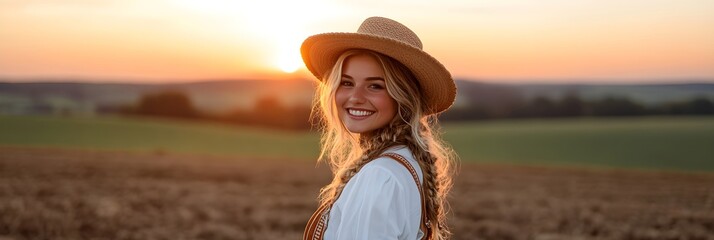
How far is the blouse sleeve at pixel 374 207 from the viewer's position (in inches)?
87.6

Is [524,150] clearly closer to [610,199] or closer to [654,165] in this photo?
[654,165]

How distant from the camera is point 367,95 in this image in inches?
103

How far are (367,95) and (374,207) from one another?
1.62ft

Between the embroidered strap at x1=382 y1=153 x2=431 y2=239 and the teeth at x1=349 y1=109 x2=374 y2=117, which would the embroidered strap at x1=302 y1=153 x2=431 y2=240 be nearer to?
the embroidered strap at x1=382 y1=153 x2=431 y2=239

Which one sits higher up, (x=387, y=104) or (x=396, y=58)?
(x=396, y=58)

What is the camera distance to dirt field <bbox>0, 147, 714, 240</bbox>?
1202 cm

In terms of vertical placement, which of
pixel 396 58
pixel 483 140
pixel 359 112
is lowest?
pixel 483 140

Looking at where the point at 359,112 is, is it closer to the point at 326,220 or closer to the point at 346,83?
the point at 346,83

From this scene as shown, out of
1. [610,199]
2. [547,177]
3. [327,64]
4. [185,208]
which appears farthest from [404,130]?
[547,177]

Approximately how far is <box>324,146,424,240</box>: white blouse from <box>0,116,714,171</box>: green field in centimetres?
3397

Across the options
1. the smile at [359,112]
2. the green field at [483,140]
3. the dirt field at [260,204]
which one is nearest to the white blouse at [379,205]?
the smile at [359,112]

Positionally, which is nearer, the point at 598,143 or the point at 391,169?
the point at 391,169

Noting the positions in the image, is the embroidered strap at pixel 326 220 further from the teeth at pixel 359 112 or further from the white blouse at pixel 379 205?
the teeth at pixel 359 112

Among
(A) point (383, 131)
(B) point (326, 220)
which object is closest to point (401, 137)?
(A) point (383, 131)
